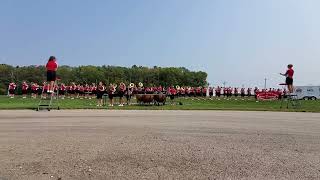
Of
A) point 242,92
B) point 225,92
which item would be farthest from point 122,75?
point 225,92

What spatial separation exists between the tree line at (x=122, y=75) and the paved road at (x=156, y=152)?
123396 mm

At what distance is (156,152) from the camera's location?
11.3 metres

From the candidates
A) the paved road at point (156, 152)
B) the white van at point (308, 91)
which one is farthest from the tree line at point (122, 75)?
Answer: the paved road at point (156, 152)

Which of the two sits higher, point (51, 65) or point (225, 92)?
point (51, 65)

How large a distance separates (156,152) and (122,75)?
143384 millimetres

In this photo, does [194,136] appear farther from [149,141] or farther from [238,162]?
[238,162]

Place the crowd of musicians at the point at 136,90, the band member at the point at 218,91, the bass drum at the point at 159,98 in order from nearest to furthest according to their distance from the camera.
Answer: the bass drum at the point at 159,98, the crowd of musicians at the point at 136,90, the band member at the point at 218,91

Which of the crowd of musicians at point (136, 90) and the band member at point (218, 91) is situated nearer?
the crowd of musicians at point (136, 90)

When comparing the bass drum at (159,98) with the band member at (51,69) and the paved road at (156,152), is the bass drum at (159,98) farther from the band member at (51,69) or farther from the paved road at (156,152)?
the paved road at (156,152)

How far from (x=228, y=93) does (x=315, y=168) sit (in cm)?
7614

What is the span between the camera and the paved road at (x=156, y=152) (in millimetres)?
9492

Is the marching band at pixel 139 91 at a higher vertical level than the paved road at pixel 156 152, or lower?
higher

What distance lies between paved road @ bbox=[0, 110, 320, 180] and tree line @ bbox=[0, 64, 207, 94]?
405 feet

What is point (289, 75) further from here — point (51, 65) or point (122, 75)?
point (122, 75)
